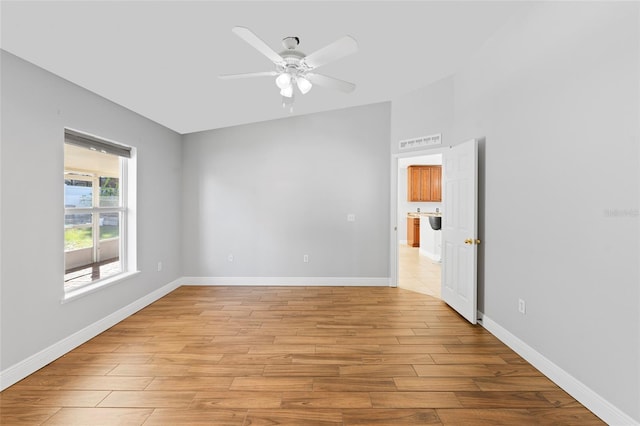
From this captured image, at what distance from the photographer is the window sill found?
2.82 metres

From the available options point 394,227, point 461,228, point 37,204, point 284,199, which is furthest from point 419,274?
point 37,204

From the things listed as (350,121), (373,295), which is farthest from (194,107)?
(373,295)

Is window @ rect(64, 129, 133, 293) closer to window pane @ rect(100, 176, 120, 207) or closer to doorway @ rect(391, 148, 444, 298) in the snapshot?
window pane @ rect(100, 176, 120, 207)

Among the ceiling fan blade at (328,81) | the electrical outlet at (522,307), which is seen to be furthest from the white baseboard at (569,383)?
the ceiling fan blade at (328,81)

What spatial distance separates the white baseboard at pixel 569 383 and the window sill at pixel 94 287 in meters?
4.13

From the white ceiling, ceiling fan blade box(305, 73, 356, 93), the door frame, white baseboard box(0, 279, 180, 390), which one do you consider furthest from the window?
the door frame

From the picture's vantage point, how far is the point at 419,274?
5.86 metres

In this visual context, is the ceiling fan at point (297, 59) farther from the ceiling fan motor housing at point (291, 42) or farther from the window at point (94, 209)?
the window at point (94, 209)

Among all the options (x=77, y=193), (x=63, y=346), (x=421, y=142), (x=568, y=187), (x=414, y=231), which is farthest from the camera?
(x=414, y=231)

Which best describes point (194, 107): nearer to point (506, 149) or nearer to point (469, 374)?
point (506, 149)

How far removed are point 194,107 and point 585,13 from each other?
3.83 m

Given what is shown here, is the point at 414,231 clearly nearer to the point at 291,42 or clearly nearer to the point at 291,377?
the point at 291,377

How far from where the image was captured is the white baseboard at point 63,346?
88.5 inches

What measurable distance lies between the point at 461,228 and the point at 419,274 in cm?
240
